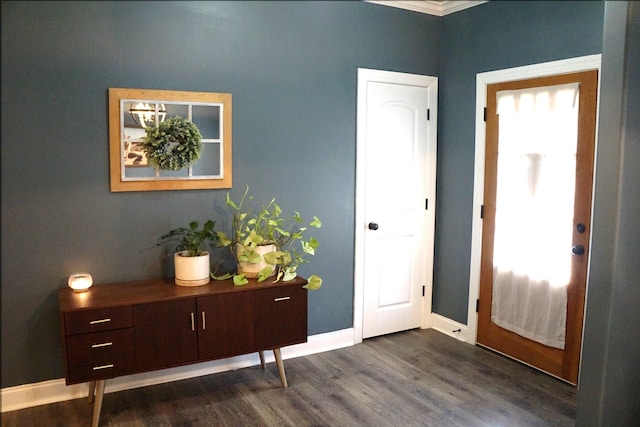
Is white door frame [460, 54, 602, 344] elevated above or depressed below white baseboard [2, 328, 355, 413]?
above

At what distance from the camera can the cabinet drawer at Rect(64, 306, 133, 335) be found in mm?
2094

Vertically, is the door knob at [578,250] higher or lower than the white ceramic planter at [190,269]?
higher

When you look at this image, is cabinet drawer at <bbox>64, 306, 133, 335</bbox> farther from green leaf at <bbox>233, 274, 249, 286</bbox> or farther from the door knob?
the door knob

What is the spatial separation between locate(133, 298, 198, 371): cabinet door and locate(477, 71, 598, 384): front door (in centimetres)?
184

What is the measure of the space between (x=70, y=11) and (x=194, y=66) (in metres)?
1.51

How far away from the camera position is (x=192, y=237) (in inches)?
98.0

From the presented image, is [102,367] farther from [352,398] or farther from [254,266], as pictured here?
[352,398]

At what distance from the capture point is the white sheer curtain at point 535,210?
272cm

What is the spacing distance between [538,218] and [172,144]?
2006 millimetres

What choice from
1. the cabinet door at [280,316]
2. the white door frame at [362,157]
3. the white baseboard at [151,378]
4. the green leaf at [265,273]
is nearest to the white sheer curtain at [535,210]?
the white door frame at [362,157]

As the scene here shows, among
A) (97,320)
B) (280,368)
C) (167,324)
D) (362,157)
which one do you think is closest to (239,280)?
(167,324)

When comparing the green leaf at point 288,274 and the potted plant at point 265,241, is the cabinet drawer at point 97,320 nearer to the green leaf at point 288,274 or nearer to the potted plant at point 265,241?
the potted plant at point 265,241

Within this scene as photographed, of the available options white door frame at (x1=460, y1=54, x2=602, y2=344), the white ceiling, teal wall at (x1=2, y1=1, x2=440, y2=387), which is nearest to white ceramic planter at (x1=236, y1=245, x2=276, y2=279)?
teal wall at (x1=2, y1=1, x2=440, y2=387)

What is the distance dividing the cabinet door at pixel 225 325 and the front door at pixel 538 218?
1.56 m
